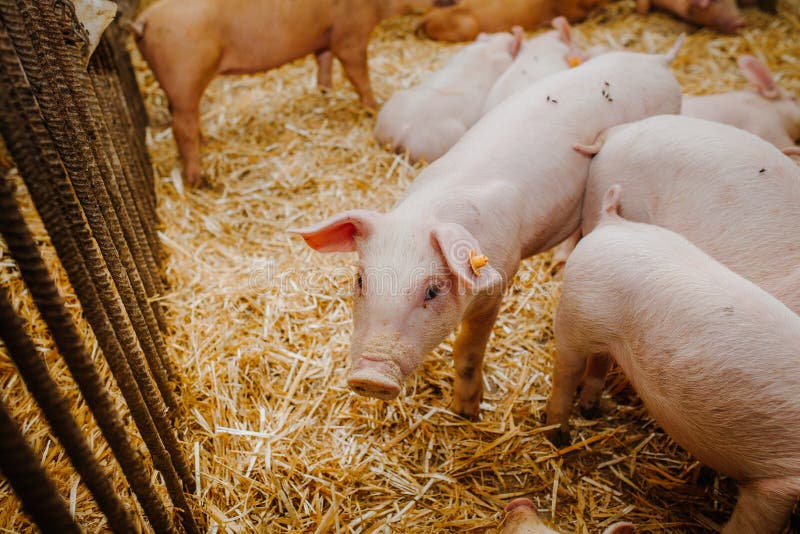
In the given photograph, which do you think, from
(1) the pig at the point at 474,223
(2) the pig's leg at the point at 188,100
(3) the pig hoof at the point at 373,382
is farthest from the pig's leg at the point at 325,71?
(3) the pig hoof at the point at 373,382

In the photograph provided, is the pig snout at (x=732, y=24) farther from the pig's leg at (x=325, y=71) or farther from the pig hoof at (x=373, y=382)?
the pig hoof at (x=373, y=382)

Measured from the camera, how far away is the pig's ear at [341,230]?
1812 mm

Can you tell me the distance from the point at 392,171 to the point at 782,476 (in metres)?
2.85

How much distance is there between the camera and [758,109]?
3506 mm

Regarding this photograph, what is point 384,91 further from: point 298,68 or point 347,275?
point 347,275

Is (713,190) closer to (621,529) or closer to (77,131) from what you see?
(621,529)

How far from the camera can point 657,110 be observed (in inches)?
112

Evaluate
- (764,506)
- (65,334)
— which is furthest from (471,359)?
(65,334)

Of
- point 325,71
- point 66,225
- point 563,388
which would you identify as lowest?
point 563,388

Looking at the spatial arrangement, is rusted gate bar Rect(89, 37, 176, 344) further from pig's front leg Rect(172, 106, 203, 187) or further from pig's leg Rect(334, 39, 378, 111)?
pig's leg Rect(334, 39, 378, 111)

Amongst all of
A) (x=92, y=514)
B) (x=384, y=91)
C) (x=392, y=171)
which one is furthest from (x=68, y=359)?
(x=384, y=91)

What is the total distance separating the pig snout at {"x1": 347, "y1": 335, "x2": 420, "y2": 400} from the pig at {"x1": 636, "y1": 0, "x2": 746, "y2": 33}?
571 centimetres

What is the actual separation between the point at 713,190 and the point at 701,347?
0.87m

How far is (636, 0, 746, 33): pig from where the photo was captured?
548 centimetres
